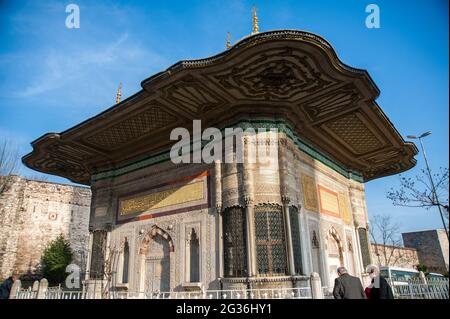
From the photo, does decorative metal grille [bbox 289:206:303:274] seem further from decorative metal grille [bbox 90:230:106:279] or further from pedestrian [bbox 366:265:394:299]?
decorative metal grille [bbox 90:230:106:279]

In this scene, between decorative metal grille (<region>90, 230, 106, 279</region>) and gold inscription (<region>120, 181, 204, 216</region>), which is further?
decorative metal grille (<region>90, 230, 106, 279</region>)

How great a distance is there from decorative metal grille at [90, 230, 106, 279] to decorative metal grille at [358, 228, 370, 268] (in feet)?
28.2

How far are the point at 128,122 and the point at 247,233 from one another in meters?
4.39

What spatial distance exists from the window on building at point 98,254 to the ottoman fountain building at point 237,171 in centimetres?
3

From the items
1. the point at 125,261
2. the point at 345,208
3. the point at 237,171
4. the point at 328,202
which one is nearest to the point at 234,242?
the point at 237,171

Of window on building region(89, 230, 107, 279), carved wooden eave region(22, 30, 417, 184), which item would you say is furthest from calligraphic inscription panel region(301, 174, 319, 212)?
window on building region(89, 230, 107, 279)

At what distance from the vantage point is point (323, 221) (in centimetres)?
931

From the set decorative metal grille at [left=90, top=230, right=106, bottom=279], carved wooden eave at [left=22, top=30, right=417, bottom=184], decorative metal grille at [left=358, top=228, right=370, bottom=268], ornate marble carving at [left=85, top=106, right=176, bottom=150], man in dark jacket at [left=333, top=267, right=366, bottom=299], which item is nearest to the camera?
man in dark jacket at [left=333, top=267, right=366, bottom=299]

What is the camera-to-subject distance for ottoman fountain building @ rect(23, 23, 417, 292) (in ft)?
22.3

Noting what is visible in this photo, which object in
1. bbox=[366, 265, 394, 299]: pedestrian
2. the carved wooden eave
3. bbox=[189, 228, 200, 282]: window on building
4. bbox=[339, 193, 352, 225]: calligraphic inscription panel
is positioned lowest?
bbox=[366, 265, 394, 299]: pedestrian

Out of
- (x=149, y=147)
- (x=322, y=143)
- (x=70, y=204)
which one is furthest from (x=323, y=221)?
(x=70, y=204)

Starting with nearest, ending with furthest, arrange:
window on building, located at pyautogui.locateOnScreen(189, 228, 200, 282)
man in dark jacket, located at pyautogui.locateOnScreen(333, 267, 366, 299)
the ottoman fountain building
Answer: man in dark jacket, located at pyautogui.locateOnScreen(333, 267, 366, 299), the ottoman fountain building, window on building, located at pyautogui.locateOnScreen(189, 228, 200, 282)

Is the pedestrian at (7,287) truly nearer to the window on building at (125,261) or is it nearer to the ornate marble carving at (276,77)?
the window on building at (125,261)
